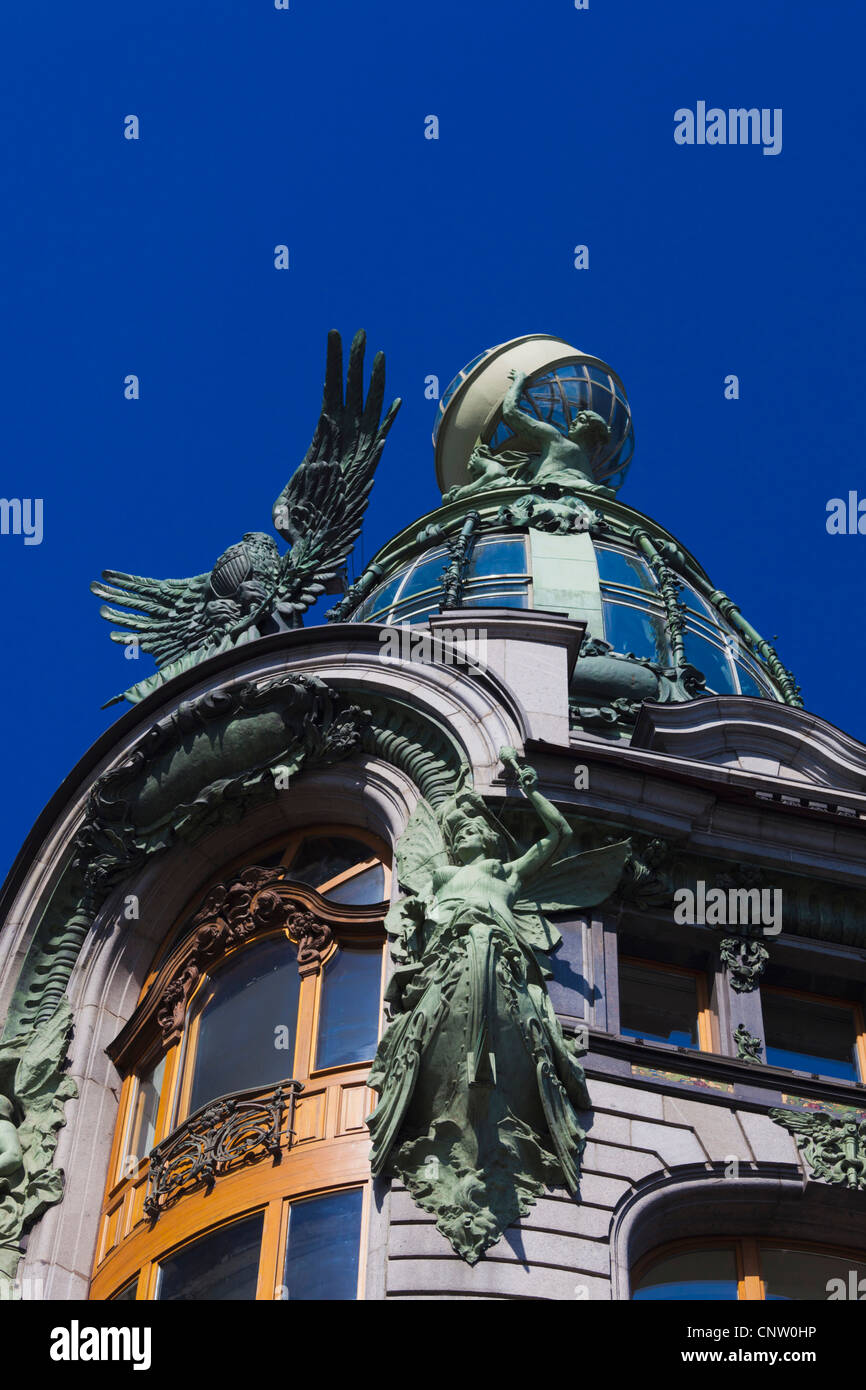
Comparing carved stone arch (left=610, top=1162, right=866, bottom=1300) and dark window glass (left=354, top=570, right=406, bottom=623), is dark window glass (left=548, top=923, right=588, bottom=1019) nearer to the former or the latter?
carved stone arch (left=610, top=1162, right=866, bottom=1300)

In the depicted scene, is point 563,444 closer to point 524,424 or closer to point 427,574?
point 524,424

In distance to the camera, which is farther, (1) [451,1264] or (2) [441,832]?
(2) [441,832]

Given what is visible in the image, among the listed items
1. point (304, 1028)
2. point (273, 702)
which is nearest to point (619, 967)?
point (304, 1028)

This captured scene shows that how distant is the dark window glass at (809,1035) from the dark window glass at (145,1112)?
6.17 metres

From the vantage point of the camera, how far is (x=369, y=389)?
92.9ft

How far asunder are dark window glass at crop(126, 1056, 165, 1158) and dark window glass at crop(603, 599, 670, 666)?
12118 millimetres

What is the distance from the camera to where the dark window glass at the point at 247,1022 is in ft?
68.7

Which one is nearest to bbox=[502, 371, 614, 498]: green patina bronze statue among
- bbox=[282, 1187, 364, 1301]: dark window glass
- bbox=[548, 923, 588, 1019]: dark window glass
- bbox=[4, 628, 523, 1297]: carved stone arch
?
bbox=[4, 628, 523, 1297]: carved stone arch

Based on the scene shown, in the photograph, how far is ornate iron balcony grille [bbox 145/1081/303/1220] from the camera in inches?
780

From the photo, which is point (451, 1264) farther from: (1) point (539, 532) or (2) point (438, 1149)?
(1) point (539, 532)

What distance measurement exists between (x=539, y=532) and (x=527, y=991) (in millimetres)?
17580

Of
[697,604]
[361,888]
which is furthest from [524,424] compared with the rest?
[361,888]

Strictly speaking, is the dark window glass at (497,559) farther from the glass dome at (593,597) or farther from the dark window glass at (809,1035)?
the dark window glass at (809,1035)

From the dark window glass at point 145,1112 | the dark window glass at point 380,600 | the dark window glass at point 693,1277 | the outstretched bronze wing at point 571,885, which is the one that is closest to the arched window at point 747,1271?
the dark window glass at point 693,1277
